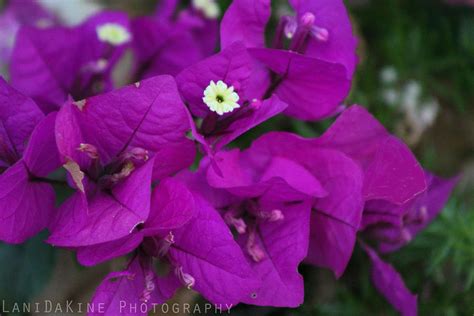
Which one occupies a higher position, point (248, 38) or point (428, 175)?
point (248, 38)

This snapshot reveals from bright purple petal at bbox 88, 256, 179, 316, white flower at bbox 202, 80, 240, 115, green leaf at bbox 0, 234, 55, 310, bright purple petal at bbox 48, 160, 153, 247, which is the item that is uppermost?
white flower at bbox 202, 80, 240, 115

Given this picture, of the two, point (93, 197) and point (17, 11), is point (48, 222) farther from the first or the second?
point (17, 11)

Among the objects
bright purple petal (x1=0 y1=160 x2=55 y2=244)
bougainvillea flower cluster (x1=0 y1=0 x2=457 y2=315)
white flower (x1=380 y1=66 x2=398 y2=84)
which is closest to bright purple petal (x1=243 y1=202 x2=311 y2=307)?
bougainvillea flower cluster (x1=0 y1=0 x2=457 y2=315)

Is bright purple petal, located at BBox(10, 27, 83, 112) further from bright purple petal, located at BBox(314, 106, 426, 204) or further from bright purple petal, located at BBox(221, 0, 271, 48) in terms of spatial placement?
bright purple petal, located at BBox(314, 106, 426, 204)

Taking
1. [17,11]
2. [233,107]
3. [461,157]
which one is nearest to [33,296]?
[233,107]

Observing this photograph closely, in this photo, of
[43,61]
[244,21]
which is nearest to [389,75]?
[244,21]

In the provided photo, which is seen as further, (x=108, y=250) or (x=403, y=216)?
(x=403, y=216)

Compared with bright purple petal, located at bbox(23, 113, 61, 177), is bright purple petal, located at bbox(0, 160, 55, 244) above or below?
below

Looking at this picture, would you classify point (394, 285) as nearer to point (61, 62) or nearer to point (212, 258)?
point (212, 258)
